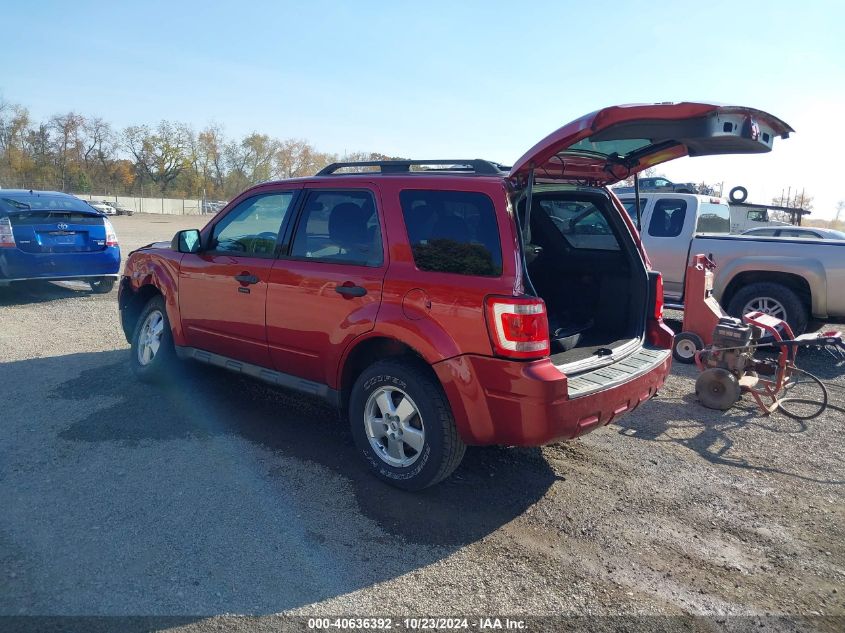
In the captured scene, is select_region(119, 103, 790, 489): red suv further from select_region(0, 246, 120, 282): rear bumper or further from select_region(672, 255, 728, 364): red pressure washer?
select_region(0, 246, 120, 282): rear bumper

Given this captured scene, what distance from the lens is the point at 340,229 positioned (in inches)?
173

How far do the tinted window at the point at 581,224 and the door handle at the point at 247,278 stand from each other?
7.00 feet

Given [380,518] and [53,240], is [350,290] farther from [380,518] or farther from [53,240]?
[53,240]

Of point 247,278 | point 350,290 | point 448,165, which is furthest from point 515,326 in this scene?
point 247,278

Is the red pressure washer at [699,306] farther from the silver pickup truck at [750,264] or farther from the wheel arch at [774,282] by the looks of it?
the wheel arch at [774,282]

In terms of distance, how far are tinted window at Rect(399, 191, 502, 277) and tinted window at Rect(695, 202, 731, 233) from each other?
6455 millimetres

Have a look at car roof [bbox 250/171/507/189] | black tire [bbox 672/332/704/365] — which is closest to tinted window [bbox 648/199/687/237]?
black tire [bbox 672/332/704/365]

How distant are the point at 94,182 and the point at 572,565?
271ft

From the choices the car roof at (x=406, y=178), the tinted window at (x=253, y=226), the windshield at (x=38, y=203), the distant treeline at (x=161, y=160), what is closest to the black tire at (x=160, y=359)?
the tinted window at (x=253, y=226)

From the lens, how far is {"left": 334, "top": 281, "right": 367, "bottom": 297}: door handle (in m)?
4.04

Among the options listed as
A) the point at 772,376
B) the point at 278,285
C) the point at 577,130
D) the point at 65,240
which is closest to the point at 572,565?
the point at 577,130

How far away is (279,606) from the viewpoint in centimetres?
290

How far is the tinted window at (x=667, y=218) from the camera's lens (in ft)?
30.1

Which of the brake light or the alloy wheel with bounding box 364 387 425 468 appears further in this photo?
the brake light
